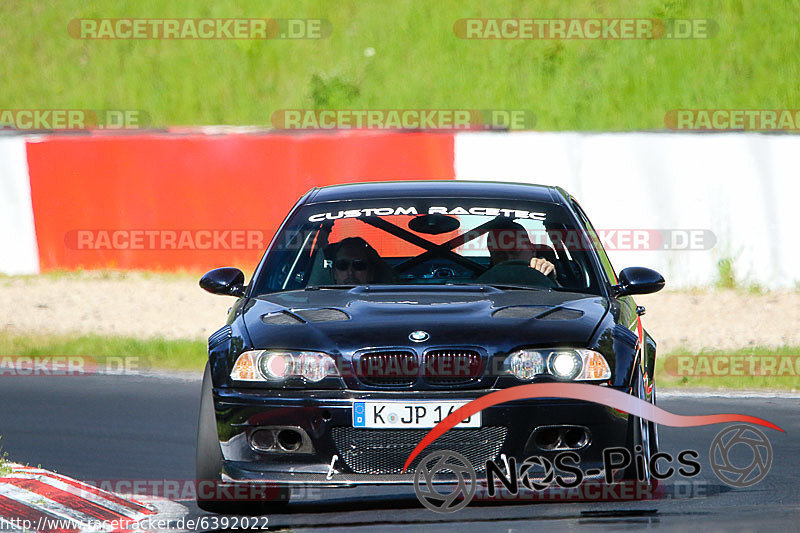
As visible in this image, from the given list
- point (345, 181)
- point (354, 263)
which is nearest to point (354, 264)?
point (354, 263)

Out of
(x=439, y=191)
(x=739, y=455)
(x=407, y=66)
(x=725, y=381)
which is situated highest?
(x=407, y=66)

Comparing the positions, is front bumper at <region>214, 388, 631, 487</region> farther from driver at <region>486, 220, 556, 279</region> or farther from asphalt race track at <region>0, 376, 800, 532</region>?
driver at <region>486, 220, 556, 279</region>

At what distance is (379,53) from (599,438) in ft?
62.5

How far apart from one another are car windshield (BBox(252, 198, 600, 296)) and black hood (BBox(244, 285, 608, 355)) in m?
0.34

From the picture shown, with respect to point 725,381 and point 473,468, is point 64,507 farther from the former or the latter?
point 725,381

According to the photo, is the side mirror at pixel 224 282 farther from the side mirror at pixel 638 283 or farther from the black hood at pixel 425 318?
the side mirror at pixel 638 283

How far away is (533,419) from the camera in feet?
17.6

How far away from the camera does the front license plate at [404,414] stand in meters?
5.38

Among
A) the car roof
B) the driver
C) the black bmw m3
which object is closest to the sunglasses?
the car roof

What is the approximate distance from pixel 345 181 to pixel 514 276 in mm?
8942

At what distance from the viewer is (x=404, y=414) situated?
5.40 metres

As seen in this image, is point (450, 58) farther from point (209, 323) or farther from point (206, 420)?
point (206, 420)

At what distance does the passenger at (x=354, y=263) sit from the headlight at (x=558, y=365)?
1.48m

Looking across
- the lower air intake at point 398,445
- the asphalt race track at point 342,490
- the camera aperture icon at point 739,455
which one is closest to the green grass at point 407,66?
the asphalt race track at point 342,490
